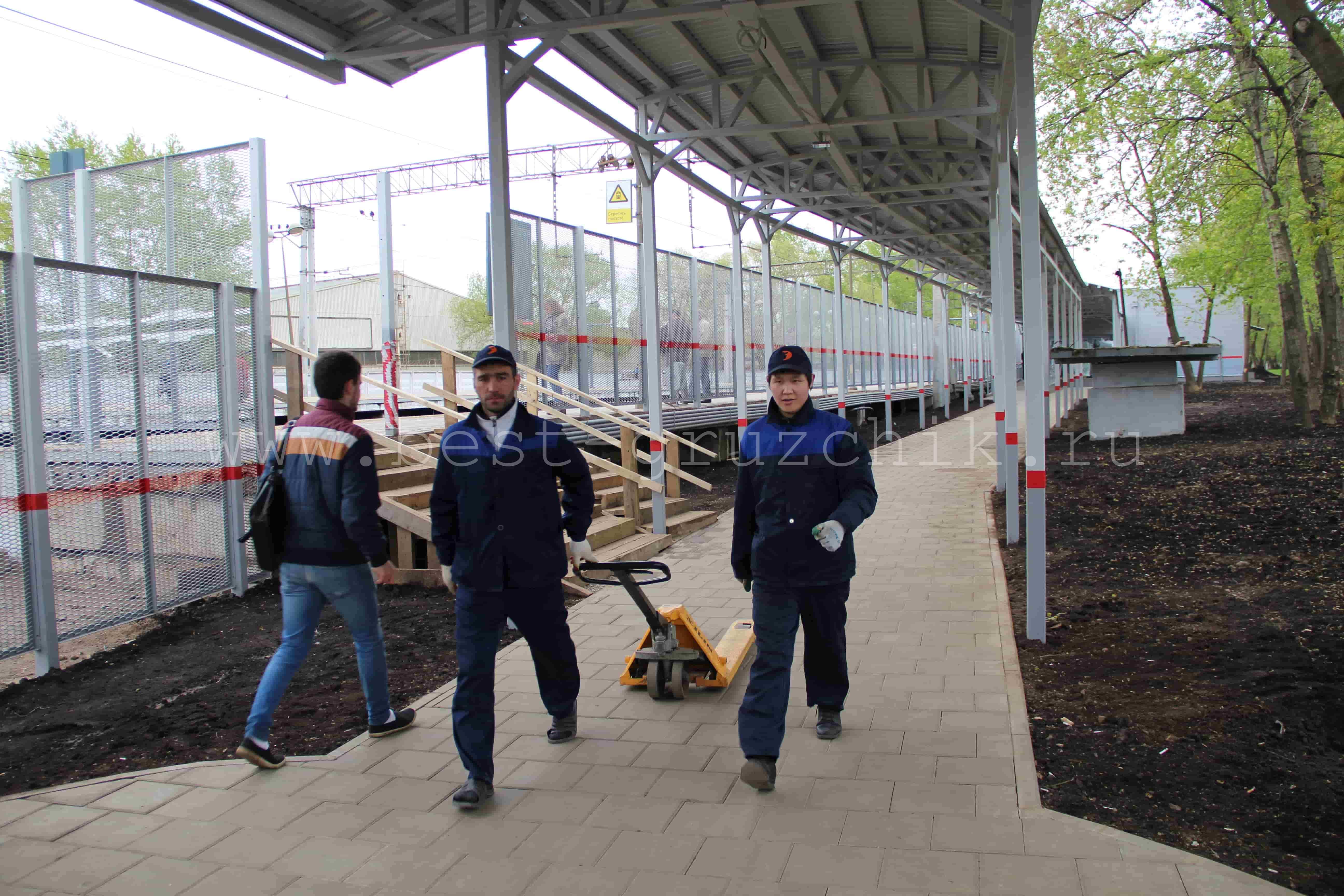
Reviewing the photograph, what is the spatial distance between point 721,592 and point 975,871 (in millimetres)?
4539

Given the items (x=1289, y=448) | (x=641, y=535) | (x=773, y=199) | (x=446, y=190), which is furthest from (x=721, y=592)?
(x=446, y=190)

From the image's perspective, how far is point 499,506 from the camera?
159 inches

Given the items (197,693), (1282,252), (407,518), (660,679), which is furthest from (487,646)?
(1282,252)

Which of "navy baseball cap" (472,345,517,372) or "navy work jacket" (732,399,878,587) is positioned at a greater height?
"navy baseball cap" (472,345,517,372)

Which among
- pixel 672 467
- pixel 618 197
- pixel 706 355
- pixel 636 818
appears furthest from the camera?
pixel 618 197

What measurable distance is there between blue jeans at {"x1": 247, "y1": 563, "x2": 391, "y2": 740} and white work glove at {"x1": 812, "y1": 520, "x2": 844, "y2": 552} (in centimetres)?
199

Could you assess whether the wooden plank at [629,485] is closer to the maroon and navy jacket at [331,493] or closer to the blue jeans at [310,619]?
the blue jeans at [310,619]

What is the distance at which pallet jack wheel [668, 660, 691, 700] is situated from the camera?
16.6ft

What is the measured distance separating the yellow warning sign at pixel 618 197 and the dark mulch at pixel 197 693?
16.3 m

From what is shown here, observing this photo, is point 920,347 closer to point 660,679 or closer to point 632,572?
point 660,679

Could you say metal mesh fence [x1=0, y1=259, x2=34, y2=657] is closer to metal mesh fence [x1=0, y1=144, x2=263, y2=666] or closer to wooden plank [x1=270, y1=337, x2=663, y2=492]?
metal mesh fence [x1=0, y1=144, x2=263, y2=666]

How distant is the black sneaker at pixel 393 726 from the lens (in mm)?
4660

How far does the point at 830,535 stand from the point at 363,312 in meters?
71.3

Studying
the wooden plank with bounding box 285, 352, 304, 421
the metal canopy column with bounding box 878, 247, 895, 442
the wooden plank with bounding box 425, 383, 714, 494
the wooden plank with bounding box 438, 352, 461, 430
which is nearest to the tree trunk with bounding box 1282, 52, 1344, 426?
the wooden plank with bounding box 425, 383, 714, 494
